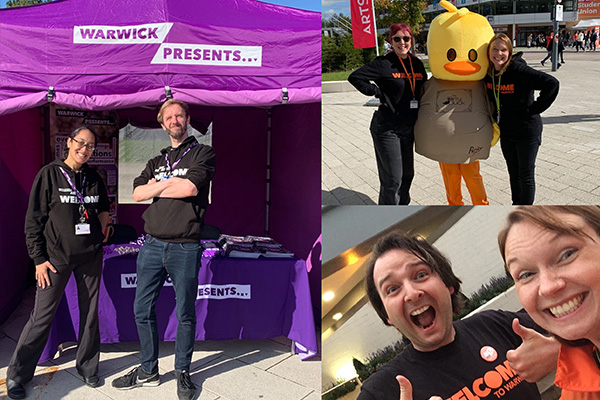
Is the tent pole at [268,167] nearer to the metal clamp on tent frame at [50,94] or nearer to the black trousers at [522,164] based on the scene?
the metal clamp on tent frame at [50,94]

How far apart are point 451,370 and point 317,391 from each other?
5.46 feet

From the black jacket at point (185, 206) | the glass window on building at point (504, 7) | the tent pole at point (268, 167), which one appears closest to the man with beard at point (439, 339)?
the glass window on building at point (504, 7)

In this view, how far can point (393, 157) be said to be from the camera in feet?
8.52

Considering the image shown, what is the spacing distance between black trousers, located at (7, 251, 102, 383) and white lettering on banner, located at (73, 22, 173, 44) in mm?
1317

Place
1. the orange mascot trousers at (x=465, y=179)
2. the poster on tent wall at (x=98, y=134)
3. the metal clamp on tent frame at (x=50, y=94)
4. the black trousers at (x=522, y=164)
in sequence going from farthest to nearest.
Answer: the poster on tent wall at (x=98, y=134), the metal clamp on tent frame at (x=50, y=94), the orange mascot trousers at (x=465, y=179), the black trousers at (x=522, y=164)

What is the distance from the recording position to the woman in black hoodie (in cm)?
208

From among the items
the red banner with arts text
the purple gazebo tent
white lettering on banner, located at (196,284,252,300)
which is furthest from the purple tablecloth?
the red banner with arts text

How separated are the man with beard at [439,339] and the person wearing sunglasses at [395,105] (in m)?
1.04

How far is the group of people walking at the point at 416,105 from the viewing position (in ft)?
7.02

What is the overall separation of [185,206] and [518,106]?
5.58 ft

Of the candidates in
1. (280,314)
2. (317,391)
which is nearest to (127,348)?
(280,314)

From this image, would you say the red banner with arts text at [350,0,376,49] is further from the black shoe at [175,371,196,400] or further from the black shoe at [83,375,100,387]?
the black shoe at [83,375,100,387]

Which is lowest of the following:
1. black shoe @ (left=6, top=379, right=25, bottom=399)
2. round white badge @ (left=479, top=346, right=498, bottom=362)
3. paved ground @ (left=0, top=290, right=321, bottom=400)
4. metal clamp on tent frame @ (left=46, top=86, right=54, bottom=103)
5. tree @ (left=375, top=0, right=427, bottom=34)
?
paved ground @ (left=0, top=290, right=321, bottom=400)

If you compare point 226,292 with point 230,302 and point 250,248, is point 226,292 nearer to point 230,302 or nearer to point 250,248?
point 230,302
